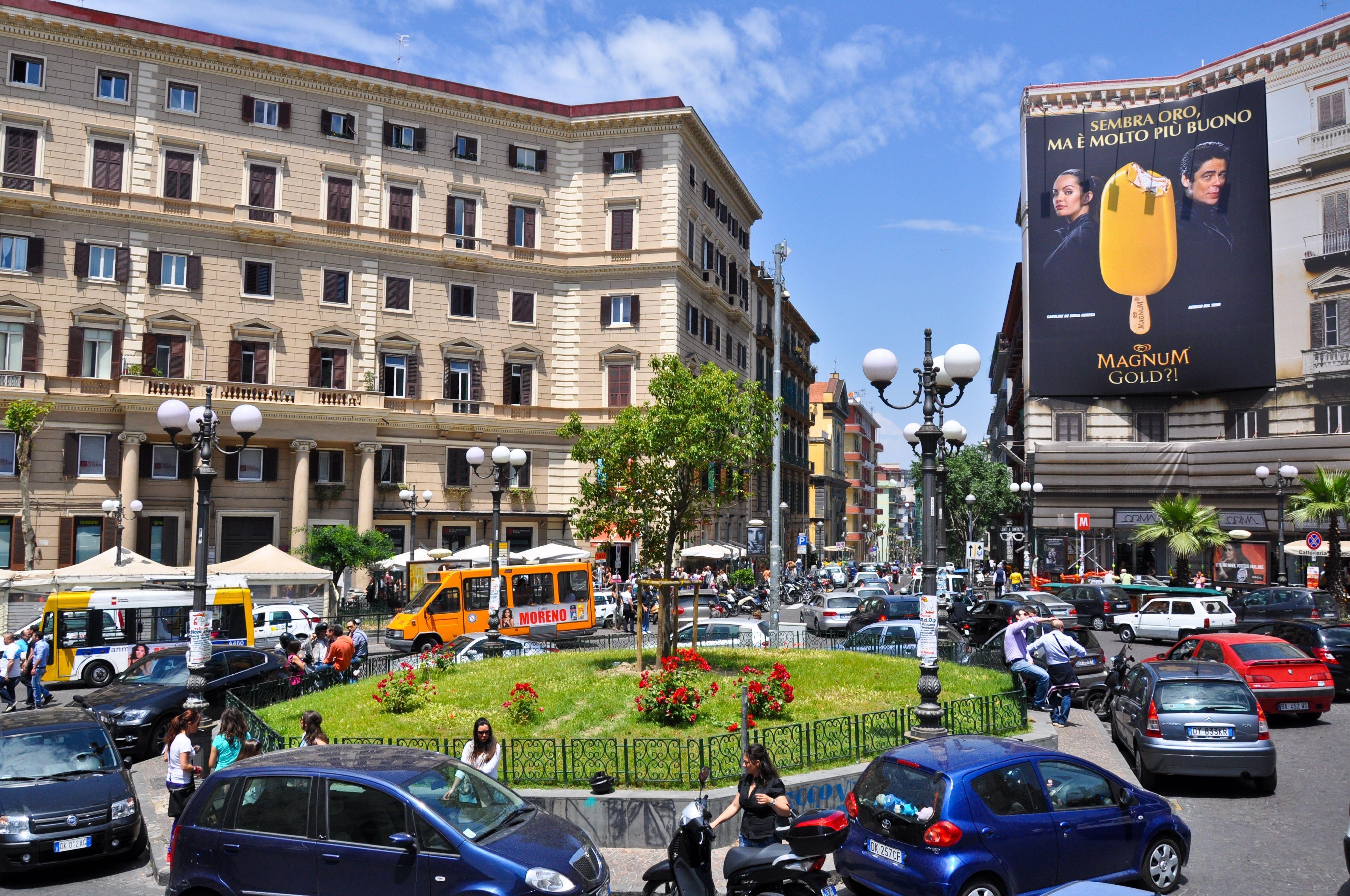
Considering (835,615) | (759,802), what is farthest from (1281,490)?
(759,802)

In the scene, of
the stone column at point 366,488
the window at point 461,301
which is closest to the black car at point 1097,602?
the stone column at point 366,488

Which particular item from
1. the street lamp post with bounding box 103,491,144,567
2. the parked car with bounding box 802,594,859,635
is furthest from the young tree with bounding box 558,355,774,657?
the street lamp post with bounding box 103,491,144,567

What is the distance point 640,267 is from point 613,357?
14.2 feet

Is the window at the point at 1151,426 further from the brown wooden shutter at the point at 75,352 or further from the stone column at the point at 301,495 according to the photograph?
the brown wooden shutter at the point at 75,352

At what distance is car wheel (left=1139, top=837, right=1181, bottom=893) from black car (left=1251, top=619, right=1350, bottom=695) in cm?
1240

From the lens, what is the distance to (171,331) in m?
40.6

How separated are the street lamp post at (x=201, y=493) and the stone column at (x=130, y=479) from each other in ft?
86.0

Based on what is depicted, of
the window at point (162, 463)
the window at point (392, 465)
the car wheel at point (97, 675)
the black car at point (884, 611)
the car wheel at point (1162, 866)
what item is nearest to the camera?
the car wheel at point (1162, 866)

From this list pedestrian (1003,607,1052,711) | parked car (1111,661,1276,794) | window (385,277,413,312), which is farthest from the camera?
window (385,277,413,312)

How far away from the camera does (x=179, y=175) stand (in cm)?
4106

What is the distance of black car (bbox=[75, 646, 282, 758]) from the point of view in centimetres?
1683

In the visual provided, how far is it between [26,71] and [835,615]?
3701 cm

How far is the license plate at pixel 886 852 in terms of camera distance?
8.32 metres

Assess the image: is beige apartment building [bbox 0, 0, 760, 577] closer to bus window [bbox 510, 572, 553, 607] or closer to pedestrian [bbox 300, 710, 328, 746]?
bus window [bbox 510, 572, 553, 607]
